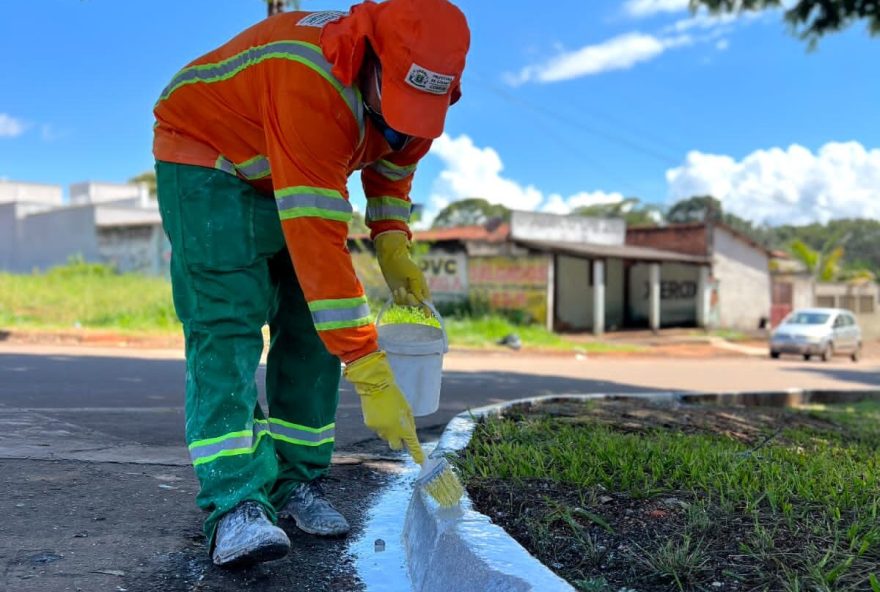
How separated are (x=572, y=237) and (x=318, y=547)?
2407cm

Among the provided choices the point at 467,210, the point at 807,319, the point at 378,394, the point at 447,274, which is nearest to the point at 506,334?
the point at 447,274

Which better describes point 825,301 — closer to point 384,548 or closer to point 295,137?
point 384,548

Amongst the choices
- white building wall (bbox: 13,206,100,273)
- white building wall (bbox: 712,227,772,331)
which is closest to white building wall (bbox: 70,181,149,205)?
white building wall (bbox: 13,206,100,273)

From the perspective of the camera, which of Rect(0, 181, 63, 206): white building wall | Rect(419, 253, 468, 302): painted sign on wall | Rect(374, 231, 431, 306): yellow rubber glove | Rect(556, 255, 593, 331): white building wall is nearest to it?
Rect(374, 231, 431, 306): yellow rubber glove

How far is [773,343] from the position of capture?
63.6ft

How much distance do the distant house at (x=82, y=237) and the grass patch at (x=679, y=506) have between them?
26.3 metres

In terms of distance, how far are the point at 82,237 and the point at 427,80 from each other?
3344 cm

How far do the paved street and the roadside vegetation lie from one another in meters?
8.19

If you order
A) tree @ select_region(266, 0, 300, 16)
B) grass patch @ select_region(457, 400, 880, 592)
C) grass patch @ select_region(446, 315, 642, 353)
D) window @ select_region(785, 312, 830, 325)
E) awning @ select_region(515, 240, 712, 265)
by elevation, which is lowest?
grass patch @ select_region(446, 315, 642, 353)

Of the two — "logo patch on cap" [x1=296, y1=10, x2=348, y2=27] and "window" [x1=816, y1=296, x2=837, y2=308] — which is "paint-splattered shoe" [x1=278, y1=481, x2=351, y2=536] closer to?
"logo patch on cap" [x1=296, y1=10, x2=348, y2=27]

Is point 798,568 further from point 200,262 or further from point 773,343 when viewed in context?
point 773,343

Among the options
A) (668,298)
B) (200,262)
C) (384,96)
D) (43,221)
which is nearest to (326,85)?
(384,96)

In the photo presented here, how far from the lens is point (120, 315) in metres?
16.1

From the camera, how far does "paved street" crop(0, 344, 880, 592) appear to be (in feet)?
7.27
